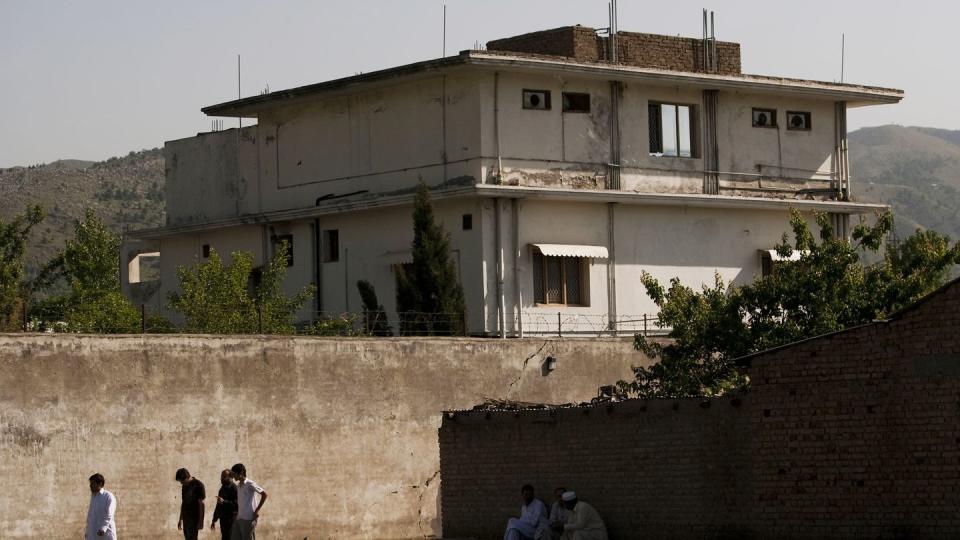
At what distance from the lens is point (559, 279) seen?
38906 millimetres

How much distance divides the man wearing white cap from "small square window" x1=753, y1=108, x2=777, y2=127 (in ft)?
64.2

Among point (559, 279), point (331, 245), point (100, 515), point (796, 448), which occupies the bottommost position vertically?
point (100, 515)

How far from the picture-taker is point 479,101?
37.6 m

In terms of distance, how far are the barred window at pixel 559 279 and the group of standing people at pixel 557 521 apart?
13511 mm

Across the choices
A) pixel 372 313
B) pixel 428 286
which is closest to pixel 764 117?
pixel 428 286

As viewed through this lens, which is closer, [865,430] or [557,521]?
[865,430]

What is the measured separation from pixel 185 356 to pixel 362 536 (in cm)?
473

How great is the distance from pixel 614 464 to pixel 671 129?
1690cm

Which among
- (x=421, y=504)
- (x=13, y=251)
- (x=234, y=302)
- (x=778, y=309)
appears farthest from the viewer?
(x=13, y=251)

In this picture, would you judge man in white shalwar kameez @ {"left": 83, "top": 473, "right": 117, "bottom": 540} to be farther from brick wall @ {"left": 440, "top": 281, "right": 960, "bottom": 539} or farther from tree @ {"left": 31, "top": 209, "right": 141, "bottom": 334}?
tree @ {"left": 31, "top": 209, "right": 141, "bottom": 334}

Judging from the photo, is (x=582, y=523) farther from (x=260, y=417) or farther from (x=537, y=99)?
(x=537, y=99)

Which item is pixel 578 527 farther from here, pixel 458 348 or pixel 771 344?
pixel 458 348

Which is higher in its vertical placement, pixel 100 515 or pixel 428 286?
pixel 428 286

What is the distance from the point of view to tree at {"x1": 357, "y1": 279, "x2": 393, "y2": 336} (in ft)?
119
